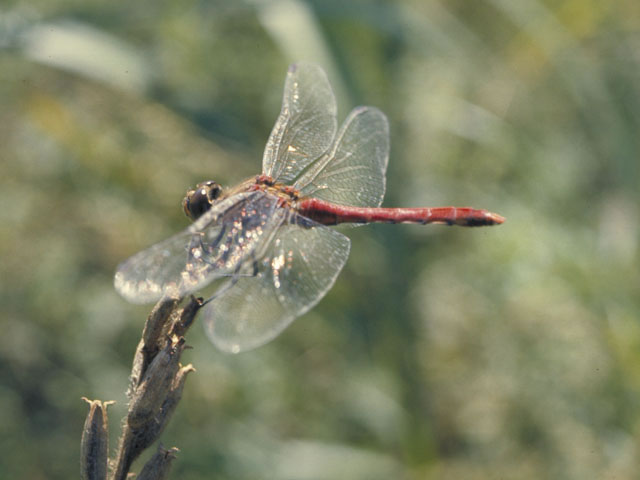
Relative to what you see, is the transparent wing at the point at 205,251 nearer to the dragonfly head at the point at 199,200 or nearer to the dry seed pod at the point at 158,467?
the dragonfly head at the point at 199,200

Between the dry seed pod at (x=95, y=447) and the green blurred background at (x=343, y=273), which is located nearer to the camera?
the dry seed pod at (x=95, y=447)

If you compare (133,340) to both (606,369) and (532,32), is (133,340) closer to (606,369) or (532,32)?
(606,369)

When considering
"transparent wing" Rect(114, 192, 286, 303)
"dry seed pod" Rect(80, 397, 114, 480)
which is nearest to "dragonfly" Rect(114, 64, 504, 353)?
"transparent wing" Rect(114, 192, 286, 303)

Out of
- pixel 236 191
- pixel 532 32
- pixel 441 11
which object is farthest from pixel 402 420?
pixel 441 11

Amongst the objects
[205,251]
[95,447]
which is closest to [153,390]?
[95,447]

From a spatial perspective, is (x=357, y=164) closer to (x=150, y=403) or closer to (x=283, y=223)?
(x=283, y=223)

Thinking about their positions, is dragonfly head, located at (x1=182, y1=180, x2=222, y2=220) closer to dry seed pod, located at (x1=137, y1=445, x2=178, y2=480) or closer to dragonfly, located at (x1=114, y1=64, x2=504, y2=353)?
dragonfly, located at (x1=114, y1=64, x2=504, y2=353)

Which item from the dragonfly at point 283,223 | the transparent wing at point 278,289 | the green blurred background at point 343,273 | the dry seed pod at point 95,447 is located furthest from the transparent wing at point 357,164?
the dry seed pod at point 95,447
